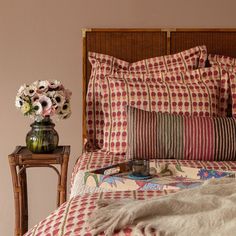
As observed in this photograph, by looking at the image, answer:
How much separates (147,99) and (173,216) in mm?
1407

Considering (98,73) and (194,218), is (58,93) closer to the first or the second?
(98,73)

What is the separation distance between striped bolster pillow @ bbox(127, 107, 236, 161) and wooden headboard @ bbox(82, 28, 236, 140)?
62 cm

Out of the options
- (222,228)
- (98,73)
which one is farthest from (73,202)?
(98,73)

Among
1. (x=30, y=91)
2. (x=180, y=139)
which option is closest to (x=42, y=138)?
(x=30, y=91)

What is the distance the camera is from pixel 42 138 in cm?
262

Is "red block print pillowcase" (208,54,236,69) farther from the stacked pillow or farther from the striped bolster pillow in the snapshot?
the striped bolster pillow

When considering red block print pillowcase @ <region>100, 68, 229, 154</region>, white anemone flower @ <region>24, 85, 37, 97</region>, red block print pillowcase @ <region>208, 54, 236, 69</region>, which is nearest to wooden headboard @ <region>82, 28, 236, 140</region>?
red block print pillowcase @ <region>208, 54, 236, 69</region>

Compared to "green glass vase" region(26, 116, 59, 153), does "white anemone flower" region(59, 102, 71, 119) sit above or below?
above

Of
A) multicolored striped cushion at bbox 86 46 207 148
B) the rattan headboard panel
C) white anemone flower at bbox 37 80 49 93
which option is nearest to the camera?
white anemone flower at bbox 37 80 49 93

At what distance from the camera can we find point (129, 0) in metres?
3.06

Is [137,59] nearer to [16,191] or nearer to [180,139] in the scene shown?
[180,139]

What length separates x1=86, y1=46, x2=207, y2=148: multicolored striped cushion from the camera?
284 cm

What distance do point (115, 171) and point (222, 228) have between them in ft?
3.41

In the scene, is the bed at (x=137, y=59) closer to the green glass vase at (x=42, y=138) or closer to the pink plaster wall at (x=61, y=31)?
the pink plaster wall at (x=61, y=31)
